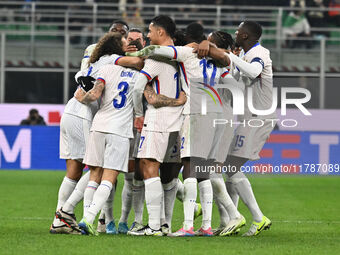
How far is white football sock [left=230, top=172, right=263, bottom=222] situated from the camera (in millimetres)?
7949

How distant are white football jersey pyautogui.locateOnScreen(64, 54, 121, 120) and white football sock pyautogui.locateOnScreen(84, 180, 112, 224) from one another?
2.84ft

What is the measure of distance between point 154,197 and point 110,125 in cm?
77

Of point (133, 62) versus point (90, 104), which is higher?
point (133, 62)

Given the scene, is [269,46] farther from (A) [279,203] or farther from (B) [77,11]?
(A) [279,203]

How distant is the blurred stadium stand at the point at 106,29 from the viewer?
19.9 metres

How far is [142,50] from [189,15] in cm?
1501

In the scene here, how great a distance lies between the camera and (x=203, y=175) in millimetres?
7652

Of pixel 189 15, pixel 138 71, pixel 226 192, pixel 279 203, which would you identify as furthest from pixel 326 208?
pixel 189 15

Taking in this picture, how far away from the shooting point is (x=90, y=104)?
7.91 m

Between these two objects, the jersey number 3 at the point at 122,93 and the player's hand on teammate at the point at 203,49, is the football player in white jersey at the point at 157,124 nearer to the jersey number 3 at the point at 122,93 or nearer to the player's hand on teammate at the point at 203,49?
the jersey number 3 at the point at 122,93

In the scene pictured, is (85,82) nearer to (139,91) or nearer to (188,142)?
(139,91)

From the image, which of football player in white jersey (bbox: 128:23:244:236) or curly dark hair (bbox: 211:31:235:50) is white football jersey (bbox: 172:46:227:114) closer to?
football player in white jersey (bbox: 128:23:244:236)

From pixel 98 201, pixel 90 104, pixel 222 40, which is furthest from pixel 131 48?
pixel 98 201

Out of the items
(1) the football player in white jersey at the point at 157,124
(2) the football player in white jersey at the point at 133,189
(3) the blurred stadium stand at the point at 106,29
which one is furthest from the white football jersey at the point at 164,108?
(3) the blurred stadium stand at the point at 106,29
